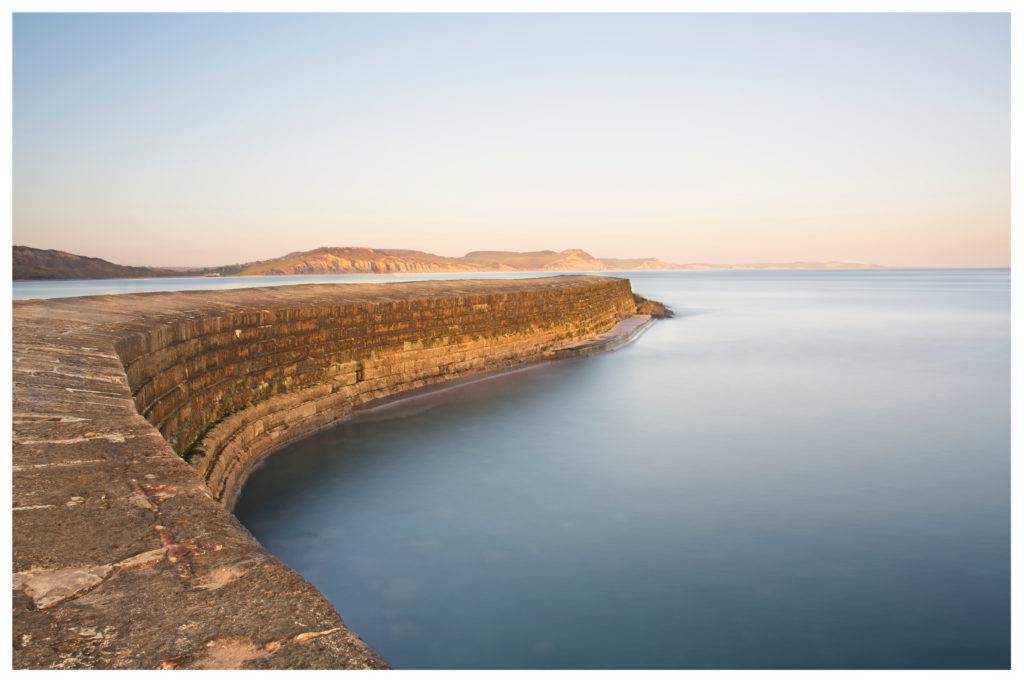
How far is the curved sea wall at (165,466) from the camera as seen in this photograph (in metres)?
1.45

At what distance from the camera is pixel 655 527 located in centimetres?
573

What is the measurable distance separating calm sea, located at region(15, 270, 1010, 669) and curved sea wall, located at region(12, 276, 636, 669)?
2.50 feet

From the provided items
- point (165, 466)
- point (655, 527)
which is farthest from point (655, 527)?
point (165, 466)

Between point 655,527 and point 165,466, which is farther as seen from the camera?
point 655,527

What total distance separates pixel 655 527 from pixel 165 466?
4227 mm

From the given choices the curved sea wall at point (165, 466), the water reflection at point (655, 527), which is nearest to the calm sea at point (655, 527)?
the water reflection at point (655, 527)

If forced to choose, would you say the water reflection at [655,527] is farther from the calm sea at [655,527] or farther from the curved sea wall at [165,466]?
the curved sea wall at [165,466]

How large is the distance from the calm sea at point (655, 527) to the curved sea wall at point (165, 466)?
0.76m

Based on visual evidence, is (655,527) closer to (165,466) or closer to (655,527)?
(655,527)

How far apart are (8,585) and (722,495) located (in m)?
6.00

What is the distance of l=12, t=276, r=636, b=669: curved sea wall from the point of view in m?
1.45

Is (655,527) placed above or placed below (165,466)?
below

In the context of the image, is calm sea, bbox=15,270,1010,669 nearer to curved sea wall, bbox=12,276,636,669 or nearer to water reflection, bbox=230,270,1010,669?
water reflection, bbox=230,270,1010,669

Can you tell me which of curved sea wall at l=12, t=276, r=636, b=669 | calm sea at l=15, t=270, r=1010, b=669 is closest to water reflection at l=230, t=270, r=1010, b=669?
calm sea at l=15, t=270, r=1010, b=669
